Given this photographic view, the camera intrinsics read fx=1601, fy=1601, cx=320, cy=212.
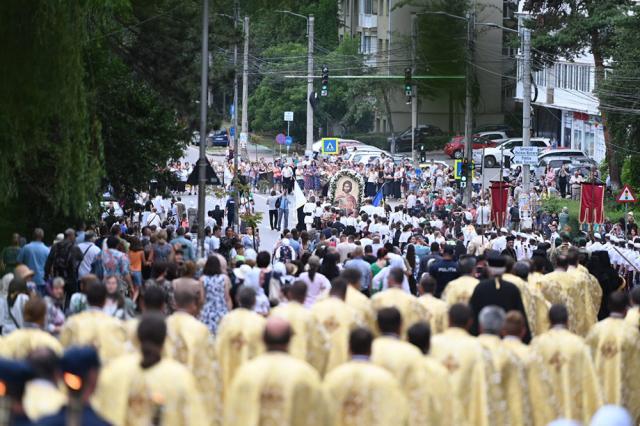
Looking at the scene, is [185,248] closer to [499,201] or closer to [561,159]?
[499,201]

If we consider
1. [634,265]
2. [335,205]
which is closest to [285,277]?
[634,265]

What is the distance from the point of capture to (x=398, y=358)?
11070mm

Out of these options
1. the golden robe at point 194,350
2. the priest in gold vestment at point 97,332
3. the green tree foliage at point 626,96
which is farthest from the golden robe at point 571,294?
the green tree foliage at point 626,96

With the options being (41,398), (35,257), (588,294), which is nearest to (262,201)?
(35,257)

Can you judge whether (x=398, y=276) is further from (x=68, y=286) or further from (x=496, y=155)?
(x=496, y=155)

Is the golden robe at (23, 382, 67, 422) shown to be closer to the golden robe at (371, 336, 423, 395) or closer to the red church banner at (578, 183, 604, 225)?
the golden robe at (371, 336, 423, 395)

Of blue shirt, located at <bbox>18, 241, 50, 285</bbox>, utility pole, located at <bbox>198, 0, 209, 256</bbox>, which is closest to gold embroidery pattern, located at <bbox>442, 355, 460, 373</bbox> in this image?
blue shirt, located at <bbox>18, 241, 50, 285</bbox>

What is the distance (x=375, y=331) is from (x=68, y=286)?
8.15 m

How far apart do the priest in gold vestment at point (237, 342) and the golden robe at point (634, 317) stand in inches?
142

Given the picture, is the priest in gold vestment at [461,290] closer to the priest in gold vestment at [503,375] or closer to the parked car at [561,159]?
the priest in gold vestment at [503,375]

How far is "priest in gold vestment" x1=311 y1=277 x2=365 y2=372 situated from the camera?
13.8 meters

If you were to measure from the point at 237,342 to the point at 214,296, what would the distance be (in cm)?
387

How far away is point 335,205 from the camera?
42938mm

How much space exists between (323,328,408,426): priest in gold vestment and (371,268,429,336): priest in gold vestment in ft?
14.9
